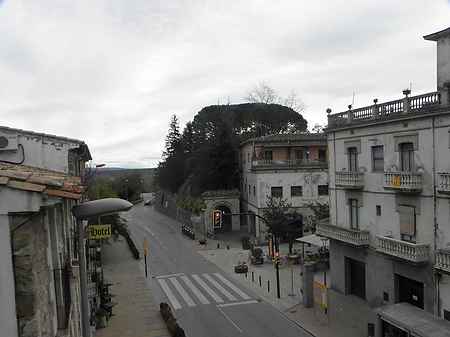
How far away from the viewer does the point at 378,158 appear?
22.1 m

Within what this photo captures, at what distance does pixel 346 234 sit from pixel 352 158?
4.41 m

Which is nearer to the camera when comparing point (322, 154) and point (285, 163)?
point (285, 163)

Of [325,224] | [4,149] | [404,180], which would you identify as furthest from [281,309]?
[4,149]

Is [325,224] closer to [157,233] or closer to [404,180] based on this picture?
[404,180]

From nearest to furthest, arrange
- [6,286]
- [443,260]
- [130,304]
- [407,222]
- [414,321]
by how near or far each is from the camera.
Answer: [6,286] < [414,321] < [443,260] < [407,222] < [130,304]

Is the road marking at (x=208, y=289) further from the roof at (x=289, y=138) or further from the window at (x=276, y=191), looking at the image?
the roof at (x=289, y=138)

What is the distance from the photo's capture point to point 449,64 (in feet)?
62.4

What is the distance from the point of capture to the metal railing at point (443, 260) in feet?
55.8

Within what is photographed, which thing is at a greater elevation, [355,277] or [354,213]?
[354,213]

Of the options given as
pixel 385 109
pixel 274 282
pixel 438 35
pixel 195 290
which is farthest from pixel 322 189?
pixel 438 35

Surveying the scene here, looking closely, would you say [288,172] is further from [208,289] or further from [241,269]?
[208,289]

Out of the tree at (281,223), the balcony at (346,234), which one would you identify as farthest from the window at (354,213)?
the tree at (281,223)

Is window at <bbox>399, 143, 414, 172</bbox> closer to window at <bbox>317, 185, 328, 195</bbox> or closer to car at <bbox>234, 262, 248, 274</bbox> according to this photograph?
car at <bbox>234, 262, 248, 274</bbox>

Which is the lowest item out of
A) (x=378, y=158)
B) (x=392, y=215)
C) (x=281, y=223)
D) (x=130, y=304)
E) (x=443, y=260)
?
(x=130, y=304)
